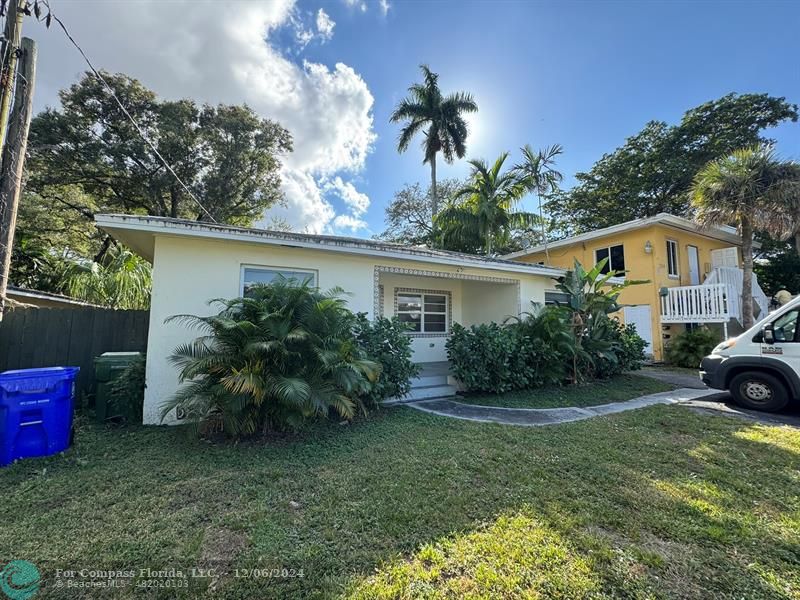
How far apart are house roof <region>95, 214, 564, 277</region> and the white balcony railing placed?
996cm

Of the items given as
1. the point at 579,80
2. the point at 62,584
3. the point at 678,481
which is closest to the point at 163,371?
the point at 62,584

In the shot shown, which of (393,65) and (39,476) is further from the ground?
(393,65)

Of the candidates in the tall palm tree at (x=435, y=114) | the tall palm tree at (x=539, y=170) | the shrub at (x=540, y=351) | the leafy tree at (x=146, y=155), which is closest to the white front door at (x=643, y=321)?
the tall palm tree at (x=539, y=170)

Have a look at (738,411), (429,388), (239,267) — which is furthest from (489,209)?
(239,267)

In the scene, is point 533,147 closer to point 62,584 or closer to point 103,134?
point 62,584

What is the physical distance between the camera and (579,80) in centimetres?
1083

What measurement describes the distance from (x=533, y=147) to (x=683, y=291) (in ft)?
29.4

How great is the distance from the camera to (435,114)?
19.7 m

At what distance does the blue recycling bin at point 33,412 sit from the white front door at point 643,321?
55.7 ft

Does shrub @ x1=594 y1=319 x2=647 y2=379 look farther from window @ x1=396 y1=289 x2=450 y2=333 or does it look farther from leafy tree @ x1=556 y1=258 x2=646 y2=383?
window @ x1=396 y1=289 x2=450 y2=333

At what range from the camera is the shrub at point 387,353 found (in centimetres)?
615

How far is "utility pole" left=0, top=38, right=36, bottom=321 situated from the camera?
572cm

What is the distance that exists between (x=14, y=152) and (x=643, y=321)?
19170mm

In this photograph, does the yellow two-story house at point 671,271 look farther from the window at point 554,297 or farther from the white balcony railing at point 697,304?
the window at point 554,297
